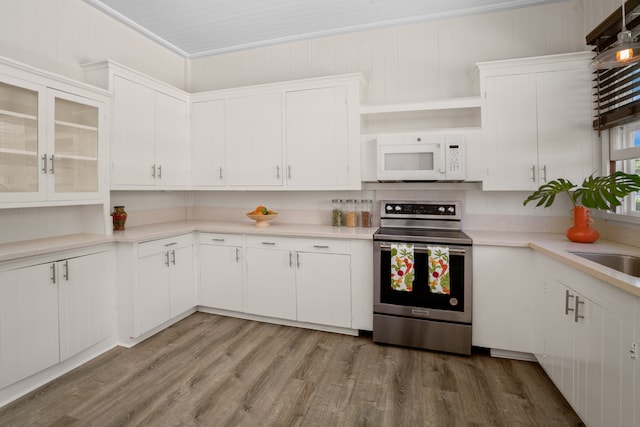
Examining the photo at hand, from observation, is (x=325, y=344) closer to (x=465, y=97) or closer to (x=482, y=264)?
(x=482, y=264)

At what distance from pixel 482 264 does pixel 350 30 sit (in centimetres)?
257

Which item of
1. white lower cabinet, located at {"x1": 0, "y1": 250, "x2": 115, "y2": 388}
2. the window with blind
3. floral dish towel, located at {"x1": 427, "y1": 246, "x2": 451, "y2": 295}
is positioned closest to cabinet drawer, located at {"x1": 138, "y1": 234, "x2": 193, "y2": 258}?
white lower cabinet, located at {"x1": 0, "y1": 250, "x2": 115, "y2": 388}

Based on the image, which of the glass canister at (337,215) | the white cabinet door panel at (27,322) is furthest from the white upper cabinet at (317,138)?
the white cabinet door panel at (27,322)

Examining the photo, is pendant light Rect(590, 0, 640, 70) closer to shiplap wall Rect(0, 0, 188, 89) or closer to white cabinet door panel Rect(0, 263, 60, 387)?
white cabinet door panel Rect(0, 263, 60, 387)

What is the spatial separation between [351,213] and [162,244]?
5.78 ft

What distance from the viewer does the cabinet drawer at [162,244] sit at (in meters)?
2.78

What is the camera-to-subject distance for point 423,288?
2596mm

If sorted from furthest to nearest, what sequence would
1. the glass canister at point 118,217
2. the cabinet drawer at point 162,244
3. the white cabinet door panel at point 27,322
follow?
the glass canister at point 118,217 < the cabinet drawer at point 162,244 < the white cabinet door panel at point 27,322

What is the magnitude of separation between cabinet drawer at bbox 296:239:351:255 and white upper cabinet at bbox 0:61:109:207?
5.48 ft

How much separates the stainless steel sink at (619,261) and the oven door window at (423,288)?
0.75m

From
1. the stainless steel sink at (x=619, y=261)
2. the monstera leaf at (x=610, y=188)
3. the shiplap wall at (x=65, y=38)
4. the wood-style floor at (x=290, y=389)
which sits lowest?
the wood-style floor at (x=290, y=389)

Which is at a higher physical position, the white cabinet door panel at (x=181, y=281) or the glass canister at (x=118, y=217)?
the glass canister at (x=118, y=217)

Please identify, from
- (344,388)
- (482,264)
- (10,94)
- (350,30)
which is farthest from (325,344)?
(350,30)

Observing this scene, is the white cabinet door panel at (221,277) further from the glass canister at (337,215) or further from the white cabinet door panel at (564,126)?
the white cabinet door panel at (564,126)
